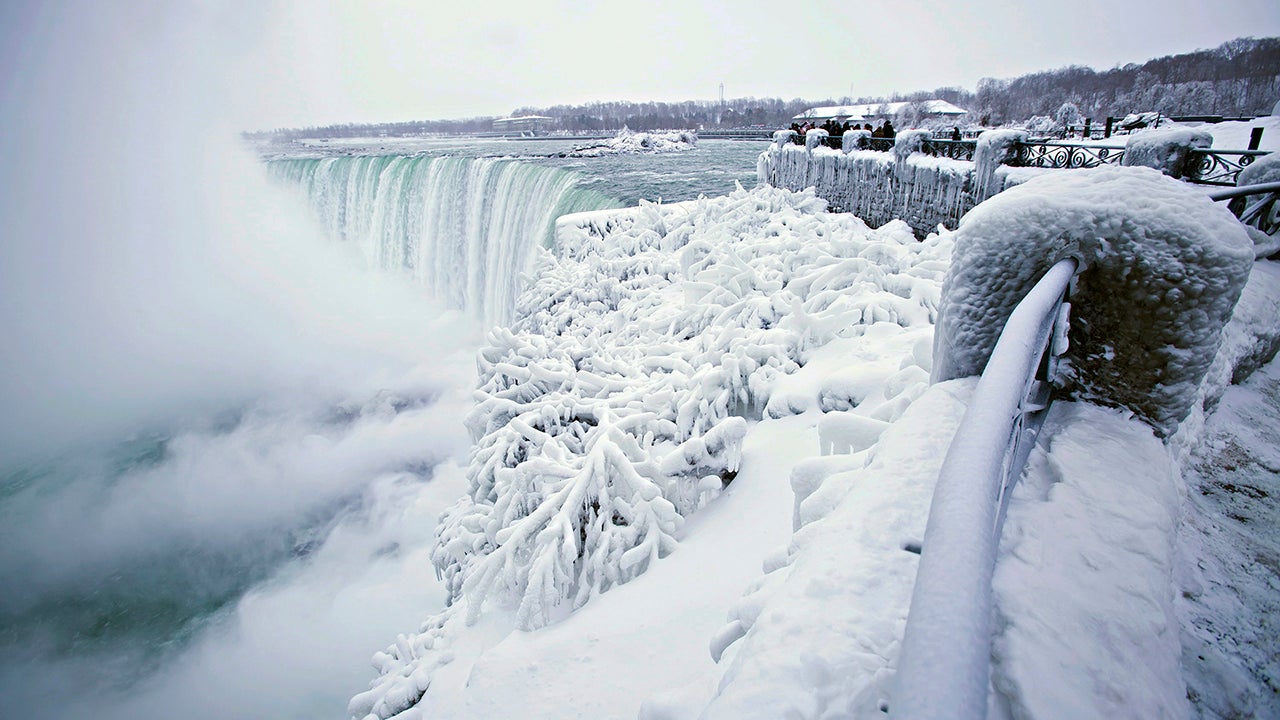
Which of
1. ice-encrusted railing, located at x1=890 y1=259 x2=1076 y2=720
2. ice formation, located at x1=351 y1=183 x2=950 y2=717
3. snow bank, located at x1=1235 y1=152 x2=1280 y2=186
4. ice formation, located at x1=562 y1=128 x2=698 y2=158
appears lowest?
ice formation, located at x1=351 y1=183 x2=950 y2=717

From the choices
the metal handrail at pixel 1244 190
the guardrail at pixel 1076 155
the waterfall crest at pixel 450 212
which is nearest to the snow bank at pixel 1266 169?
the guardrail at pixel 1076 155

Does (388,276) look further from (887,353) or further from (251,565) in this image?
(887,353)

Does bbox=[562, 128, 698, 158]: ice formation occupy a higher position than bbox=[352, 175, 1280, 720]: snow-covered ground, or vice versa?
bbox=[562, 128, 698, 158]: ice formation

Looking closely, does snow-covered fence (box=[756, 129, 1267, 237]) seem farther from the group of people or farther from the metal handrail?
the metal handrail

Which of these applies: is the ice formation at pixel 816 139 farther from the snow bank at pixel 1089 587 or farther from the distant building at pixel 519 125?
the distant building at pixel 519 125

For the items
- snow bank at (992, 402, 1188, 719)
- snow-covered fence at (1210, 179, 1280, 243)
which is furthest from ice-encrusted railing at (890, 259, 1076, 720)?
snow-covered fence at (1210, 179, 1280, 243)

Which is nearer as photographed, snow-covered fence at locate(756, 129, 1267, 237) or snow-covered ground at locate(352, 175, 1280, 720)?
snow-covered ground at locate(352, 175, 1280, 720)

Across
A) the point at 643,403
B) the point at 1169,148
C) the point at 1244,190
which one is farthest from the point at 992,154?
the point at 643,403

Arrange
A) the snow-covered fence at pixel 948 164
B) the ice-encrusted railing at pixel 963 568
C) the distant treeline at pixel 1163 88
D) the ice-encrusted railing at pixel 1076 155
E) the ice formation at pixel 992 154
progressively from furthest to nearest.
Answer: the distant treeline at pixel 1163 88, the ice formation at pixel 992 154, the snow-covered fence at pixel 948 164, the ice-encrusted railing at pixel 1076 155, the ice-encrusted railing at pixel 963 568

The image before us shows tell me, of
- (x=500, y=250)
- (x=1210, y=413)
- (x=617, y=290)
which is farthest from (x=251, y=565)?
(x=1210, y=413)
